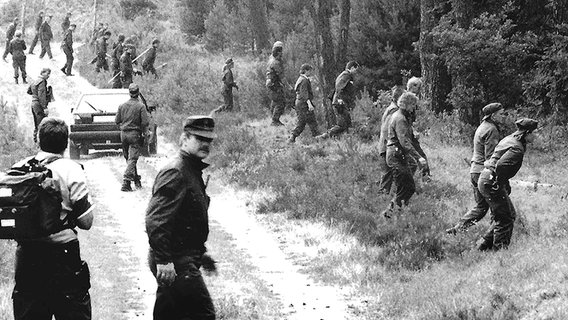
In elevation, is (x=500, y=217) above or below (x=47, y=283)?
below

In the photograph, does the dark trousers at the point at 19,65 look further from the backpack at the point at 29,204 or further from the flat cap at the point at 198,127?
the flat cap at the point at 198,127

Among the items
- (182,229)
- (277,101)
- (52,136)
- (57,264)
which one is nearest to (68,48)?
(277,101)

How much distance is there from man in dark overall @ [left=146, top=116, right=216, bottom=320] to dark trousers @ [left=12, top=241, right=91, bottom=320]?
0.63m

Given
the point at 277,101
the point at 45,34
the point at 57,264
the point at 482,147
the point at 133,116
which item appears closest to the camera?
the point at 57,264

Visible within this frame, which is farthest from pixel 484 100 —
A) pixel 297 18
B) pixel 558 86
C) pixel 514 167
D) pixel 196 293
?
pixel 297 18

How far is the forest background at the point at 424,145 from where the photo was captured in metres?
8.23

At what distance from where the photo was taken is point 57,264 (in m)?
5.56

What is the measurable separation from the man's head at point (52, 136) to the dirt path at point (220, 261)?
→ 2.51 meters

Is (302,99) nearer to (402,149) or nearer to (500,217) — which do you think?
(402,149)

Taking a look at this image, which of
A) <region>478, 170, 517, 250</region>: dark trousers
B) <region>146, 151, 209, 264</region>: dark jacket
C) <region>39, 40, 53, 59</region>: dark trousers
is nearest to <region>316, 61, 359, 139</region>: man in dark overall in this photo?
<region>478, 170, 517, 250</region>: dark trousers

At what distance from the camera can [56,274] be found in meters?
5.54

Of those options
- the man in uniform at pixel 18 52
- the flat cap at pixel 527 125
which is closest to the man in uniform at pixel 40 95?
the man in uniform at pixel 18 52

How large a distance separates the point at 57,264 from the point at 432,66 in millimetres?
14493

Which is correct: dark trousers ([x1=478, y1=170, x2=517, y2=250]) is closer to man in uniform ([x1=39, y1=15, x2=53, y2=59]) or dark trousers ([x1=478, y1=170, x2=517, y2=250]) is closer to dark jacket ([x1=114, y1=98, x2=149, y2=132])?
dark jacket ([x1=114, y1=98, x2=149, y2=132])
